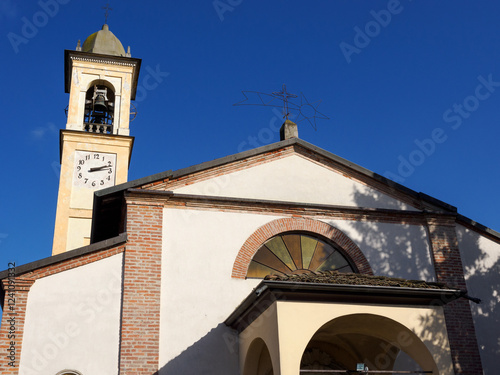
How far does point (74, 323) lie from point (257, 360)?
3.41 meters

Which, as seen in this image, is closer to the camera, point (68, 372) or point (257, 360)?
point (68, 372)

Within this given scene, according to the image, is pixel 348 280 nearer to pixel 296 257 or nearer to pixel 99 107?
pixel 296 257

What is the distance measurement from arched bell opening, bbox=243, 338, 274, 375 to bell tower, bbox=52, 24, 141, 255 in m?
9.97

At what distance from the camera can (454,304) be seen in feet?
40.3

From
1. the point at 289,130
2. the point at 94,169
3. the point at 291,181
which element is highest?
the point at 94,169

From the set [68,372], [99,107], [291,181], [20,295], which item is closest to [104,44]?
[99,107]

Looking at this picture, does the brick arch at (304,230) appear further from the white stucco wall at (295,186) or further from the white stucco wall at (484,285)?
the white stucco wall at (484,285)

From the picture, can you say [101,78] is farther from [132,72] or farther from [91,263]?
[91,263]

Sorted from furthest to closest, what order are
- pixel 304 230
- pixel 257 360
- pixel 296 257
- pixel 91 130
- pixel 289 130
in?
pixel 91 130, pixel 289 130, pixel 304 230, pixel 296 257, pixel 257 360

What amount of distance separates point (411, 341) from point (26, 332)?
6.62 m

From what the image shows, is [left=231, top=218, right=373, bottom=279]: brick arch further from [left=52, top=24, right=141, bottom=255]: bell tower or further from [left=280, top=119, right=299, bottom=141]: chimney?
[left=52, top=24, right=141, bottom=255]: bell tower

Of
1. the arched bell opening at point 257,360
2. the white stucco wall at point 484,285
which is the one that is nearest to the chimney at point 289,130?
the white stucco wall at point 484,285

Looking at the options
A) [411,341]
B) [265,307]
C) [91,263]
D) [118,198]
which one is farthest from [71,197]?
[411,341]

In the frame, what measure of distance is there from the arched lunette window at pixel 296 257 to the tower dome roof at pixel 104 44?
14265 mm
